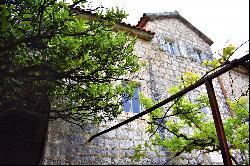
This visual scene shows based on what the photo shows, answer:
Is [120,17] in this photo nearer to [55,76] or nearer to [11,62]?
[55,76]

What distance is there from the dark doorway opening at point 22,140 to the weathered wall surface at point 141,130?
0.96 ft

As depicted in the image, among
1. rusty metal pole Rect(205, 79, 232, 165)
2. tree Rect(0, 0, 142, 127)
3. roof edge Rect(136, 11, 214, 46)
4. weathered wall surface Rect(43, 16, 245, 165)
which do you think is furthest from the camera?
roof edge Rect(136, 11, 214, 46)

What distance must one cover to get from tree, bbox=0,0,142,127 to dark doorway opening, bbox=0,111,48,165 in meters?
0.42

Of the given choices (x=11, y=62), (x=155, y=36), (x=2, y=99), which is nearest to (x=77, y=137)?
(x=2, y=99)

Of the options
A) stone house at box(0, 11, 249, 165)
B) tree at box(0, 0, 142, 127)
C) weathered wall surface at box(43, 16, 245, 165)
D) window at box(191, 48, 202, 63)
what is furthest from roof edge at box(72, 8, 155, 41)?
tree at box(0, 0, 142, 127)

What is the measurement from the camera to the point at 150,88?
A: 8742 mm

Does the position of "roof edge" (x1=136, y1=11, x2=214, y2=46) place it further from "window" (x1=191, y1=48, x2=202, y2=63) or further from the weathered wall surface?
"window" (x1=191, y1=48, x2=202, y2=63)

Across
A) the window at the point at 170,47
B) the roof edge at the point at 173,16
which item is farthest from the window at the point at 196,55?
the roof edge at the point at 173,16

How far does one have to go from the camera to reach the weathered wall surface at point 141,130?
622cm

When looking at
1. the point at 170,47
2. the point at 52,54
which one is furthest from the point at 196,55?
the point at 52,54

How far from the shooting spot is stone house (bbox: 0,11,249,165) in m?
6.29

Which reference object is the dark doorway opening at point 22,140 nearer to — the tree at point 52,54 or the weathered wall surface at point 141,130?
the weathered wall surface at point 141,130

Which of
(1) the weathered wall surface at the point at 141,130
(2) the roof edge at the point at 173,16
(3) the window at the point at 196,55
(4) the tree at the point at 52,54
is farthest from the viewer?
(2) the roof edge at the point at 173,16

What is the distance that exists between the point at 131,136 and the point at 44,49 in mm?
3743
